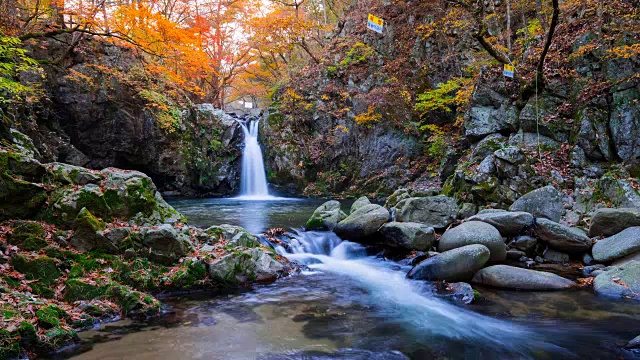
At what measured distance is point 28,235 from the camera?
466cm

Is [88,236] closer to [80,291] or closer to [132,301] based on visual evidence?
[80,291]

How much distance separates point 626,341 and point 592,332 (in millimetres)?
342

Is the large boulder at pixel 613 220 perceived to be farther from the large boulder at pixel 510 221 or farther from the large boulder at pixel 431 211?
the large boulder at pixel 431 211

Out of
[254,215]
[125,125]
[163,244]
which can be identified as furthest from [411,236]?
[125,125]

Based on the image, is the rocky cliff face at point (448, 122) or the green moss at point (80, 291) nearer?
the green moss at point (80, 291)

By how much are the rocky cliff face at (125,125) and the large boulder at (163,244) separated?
8285 mm

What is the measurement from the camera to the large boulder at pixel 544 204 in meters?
7.66

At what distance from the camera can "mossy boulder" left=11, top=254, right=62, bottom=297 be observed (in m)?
4.16

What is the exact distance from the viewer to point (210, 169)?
1981 cm

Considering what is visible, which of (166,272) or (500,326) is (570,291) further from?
(166,272)

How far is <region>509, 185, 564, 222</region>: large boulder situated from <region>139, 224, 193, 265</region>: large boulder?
23.5ft

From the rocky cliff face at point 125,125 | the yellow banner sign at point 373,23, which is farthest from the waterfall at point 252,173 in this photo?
the yellow banner sign at point 373,23

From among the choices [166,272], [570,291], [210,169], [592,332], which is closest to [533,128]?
[570,291]

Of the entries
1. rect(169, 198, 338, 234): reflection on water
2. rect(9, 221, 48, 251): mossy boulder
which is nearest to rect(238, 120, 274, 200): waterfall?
rect(169, 198, 338, 234): reflection on water
